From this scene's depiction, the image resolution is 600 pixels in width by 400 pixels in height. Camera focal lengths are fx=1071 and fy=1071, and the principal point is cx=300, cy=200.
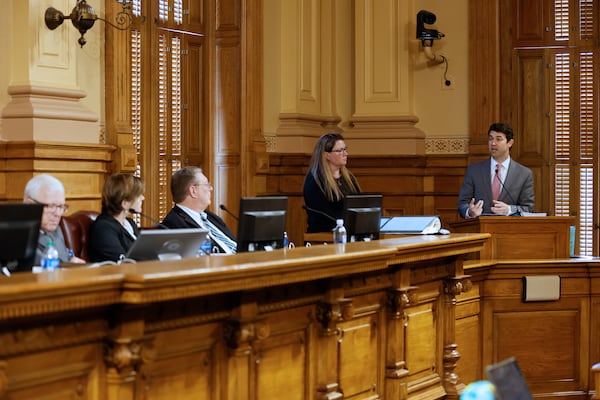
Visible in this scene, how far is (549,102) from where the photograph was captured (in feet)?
32.8

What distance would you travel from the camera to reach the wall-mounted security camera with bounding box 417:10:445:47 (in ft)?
31.6

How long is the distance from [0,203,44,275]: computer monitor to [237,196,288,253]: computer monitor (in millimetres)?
1378

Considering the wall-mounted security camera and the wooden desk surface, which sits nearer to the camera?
the wooden desk surface

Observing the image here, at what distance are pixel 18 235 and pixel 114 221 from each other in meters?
1.68

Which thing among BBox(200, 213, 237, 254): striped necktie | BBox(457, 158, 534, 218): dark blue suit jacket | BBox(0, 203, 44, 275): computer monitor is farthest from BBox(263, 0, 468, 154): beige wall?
BBox(0, 203, 44, 275): computer monitor

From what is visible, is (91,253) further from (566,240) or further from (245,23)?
(245,23)

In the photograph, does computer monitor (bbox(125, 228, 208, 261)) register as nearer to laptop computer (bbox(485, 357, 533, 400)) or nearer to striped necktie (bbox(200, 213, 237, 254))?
striped necktie (bbox(200, 213, 237, 254))

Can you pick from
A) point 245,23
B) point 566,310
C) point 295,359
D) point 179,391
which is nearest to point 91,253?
point 295,359

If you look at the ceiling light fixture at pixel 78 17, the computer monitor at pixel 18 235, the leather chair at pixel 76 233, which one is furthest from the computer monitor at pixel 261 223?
the ceiling light fixture at pixel 78 17

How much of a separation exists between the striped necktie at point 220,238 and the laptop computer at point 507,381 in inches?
128

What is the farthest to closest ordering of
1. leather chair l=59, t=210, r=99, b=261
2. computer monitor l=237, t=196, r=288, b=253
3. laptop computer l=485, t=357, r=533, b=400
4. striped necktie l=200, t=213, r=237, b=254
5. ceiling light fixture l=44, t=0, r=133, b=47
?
ceiling light fixture l=44, t=0, r=133, b=47
striped necktie l=200, t=213, r=237, b=254
leather chair l=59, t=210, r=99, b=261
computer monitor l=237, t=196, r=288, b=253
laptop computer l=485, t=357, r=533, b=400

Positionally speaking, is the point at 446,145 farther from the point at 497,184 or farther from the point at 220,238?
the point at 220,238

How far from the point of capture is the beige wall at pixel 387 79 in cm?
983

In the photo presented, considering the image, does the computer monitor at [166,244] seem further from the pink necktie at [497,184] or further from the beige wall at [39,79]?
the pink necktie at [497,184]
